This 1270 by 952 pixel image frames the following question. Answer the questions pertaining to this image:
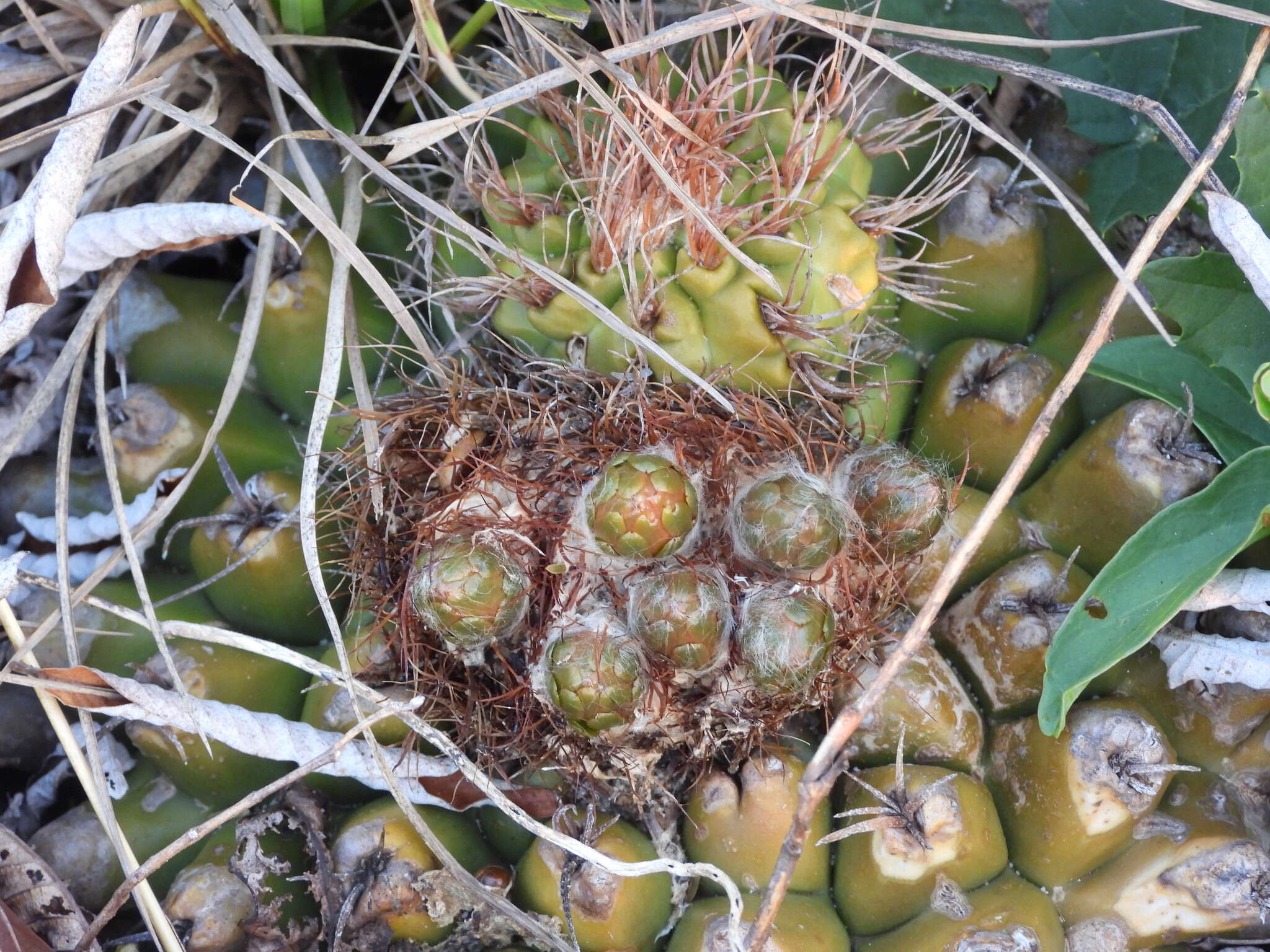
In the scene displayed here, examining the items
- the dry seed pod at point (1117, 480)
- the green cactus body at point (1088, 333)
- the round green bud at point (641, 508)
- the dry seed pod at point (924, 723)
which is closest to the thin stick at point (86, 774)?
the round green bud at point (641, 508)

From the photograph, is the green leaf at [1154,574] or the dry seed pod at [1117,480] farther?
the dry seed pod at [1117,480]

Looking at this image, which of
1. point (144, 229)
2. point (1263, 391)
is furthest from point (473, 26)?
point (1263, 391)

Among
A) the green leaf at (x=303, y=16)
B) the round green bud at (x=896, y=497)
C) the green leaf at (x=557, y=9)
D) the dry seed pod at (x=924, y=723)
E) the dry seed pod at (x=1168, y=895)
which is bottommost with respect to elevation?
the dry seed pod at (x=1168, y=895)

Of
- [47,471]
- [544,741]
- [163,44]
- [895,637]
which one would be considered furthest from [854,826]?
[163,44]

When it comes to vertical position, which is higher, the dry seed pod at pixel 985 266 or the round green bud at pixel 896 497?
the dry seed pod at pixel 985 266

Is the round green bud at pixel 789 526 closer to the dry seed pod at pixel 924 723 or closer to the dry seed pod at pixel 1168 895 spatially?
the dry seed pod at pixel 924 723

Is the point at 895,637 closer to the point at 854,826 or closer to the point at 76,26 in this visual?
the point at 854,826

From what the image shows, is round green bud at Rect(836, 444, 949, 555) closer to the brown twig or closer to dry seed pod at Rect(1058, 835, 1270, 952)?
the brown twig

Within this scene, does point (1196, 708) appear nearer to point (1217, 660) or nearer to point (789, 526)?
point (1217, 660)
